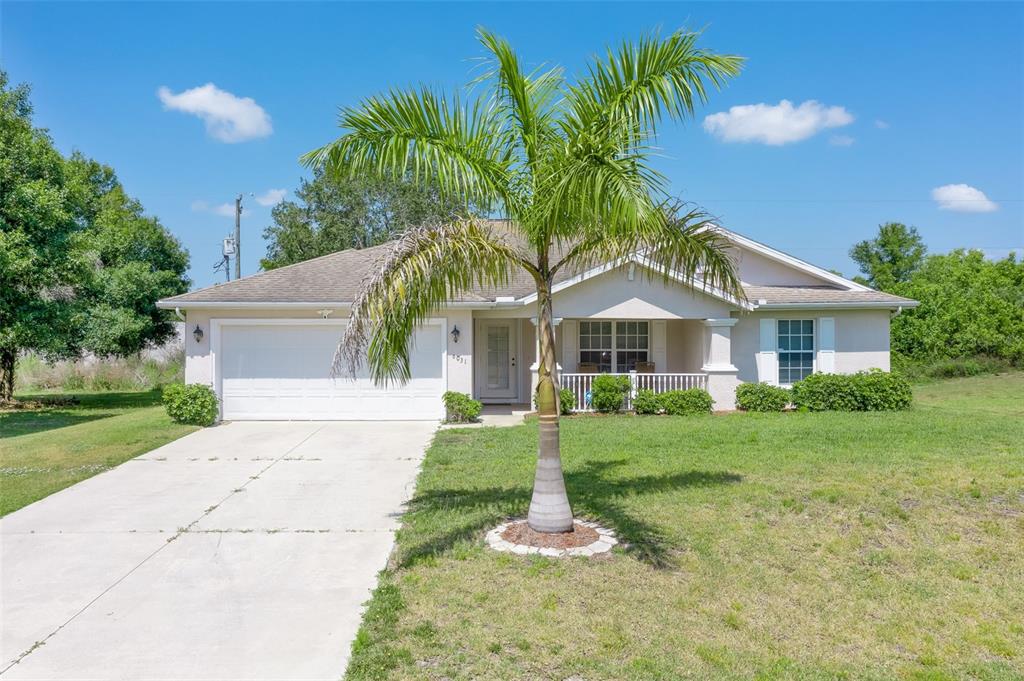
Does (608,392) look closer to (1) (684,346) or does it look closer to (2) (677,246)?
(1) (684,346)

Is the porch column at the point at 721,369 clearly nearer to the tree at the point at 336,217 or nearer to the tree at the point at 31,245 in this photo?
the tree at the point at 31,245

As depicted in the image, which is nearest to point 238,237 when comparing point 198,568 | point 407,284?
point 198,568

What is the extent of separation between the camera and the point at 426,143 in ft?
19.7

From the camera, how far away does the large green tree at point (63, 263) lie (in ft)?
49.4

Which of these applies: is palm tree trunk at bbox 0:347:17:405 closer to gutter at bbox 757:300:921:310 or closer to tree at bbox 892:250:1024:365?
gutter at bbox 757:300:921:310

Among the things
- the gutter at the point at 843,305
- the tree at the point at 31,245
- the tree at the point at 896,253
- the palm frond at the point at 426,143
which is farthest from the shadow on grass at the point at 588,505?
the tree at the point at 896,253

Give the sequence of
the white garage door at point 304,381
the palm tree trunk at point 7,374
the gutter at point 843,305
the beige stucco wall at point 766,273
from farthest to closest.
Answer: the palm tree trunk at point 7,374 < the beige stucco wall at point 766,273 < the gutter at point 843,305 < the white garage door at point 304,381

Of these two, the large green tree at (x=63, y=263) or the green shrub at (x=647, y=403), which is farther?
the green shrub at (x=647, y=403)

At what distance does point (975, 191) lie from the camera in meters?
49.1

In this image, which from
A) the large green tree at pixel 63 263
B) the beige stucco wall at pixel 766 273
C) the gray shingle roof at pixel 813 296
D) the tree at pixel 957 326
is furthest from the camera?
the tree at pixel 957 326

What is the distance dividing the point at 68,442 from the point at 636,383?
11.9 m

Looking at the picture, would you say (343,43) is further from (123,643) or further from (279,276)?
(123,643)

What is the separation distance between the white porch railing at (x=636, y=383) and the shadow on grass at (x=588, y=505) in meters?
6.22

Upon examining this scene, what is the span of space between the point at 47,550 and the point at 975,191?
59.5 metres
